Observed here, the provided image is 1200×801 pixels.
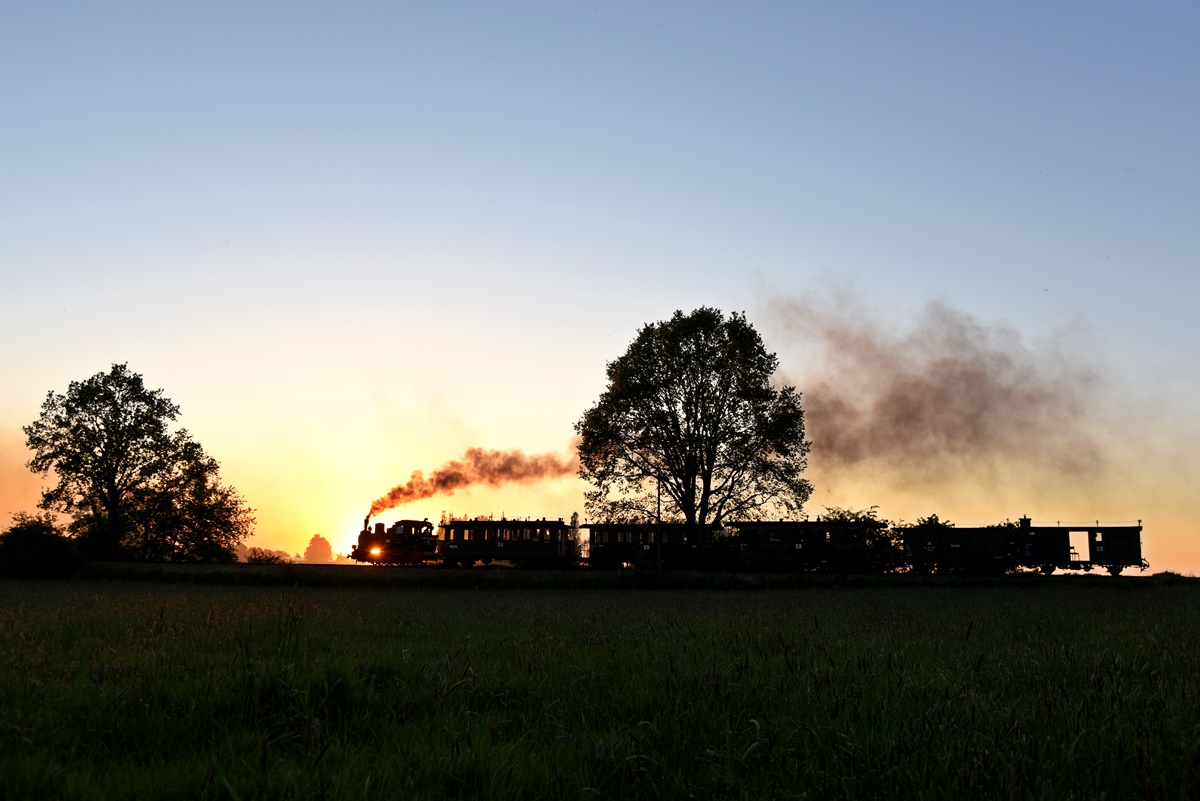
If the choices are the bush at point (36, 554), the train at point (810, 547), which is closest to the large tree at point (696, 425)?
the train at point (810, 547)

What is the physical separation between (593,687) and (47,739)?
3.75 metres

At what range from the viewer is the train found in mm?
52719

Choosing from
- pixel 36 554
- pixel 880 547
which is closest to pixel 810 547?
pixel 880 547

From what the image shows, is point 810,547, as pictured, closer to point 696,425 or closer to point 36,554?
point 696,425

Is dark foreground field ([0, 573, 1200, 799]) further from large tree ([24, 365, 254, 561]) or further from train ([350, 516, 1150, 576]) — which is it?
large tree ([24, 365, 254, 561])

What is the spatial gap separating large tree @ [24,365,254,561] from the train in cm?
2175

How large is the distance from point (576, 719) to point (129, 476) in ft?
223

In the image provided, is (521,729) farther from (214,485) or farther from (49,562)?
(214,485)

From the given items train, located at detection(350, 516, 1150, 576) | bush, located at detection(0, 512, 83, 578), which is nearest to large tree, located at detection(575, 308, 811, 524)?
train, located at detection(350, 516, 1150, 576)

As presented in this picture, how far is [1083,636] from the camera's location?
1113cm

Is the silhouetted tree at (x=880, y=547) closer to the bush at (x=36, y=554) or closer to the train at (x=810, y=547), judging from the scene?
the train at (x=810, y=547)

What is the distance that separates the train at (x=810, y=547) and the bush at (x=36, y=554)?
24.2 m

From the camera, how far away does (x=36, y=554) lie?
155 feet

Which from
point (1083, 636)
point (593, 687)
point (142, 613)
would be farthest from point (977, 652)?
point (142, 613)
